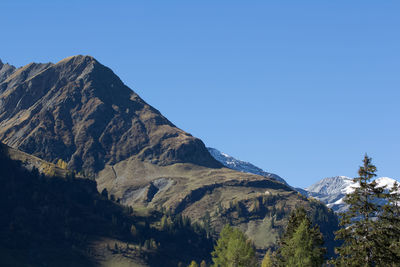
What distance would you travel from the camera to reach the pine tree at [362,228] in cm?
4388

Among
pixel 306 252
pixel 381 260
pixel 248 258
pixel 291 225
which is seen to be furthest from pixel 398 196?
pixel 248 258

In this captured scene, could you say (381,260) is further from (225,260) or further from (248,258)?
(225,260)

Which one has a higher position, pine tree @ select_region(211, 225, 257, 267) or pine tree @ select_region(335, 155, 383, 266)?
pine tree @ select_region(335, 155, 383, 266)

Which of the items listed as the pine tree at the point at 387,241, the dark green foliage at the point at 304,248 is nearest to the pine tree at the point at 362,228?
the pine tree at the point at 387,241

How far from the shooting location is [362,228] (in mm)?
44875

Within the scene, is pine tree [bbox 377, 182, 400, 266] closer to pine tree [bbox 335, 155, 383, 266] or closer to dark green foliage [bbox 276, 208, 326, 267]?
pine tree [bbox 335, 155, 383, 266]

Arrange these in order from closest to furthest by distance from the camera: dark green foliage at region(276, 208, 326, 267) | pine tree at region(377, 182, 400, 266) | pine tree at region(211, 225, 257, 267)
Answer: pine tree at region(377, 182, 400, 266), dark green foliage at region(276, 208, 326, 267), pine tree at region(211, 225, 257, 267)

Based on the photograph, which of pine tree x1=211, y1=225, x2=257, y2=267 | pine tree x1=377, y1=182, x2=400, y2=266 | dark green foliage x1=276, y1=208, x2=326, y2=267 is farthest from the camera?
pine tree x1=211, y1=225, x2=257, y2=267

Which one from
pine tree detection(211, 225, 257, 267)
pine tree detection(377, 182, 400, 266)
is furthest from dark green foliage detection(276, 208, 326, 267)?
pine tree detection(377, 182, 400, 266)

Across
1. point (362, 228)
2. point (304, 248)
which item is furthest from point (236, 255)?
point (362, 228)

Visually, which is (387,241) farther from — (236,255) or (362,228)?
(236,255)

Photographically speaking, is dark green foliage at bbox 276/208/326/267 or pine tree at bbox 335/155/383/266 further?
dark green foliage at bbox 276/208/326/267

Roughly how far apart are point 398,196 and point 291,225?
1184 inches

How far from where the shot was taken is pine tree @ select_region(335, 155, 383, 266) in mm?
43875
